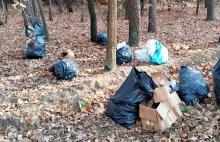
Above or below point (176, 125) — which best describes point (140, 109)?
above

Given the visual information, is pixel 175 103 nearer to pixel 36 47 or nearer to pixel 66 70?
pixel 66 70

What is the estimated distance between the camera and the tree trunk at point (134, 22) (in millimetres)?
7066

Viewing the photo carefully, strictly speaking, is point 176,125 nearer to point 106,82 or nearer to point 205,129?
point 205,129

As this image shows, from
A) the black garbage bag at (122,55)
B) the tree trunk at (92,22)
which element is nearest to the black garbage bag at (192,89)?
the black garbage bag at (122,55)

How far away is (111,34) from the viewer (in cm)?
531

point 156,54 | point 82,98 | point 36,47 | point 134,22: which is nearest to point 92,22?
point 134,22

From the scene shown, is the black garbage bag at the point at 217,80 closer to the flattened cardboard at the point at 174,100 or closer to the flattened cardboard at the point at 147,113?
the flattened cardboard at the point at 174,100

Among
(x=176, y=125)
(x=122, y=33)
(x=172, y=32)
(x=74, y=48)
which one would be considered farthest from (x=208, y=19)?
(x=176, y=125)

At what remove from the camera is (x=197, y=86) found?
14.6ft

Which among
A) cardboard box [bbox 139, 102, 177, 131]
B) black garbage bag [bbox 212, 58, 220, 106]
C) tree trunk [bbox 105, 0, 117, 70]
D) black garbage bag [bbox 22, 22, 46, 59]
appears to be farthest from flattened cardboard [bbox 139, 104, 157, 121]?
black garbage bag [bbox 22, 22, 46, 59]

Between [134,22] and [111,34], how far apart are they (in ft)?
6.86

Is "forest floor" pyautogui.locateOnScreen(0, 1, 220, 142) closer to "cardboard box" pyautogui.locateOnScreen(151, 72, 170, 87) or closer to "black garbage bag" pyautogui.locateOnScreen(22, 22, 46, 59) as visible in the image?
"black garbage bag" pyautogui.locateOnScreen(22, 22, 46, 59)

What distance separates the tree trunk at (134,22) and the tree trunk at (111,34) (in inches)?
74.8

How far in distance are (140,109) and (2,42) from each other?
780 cm
